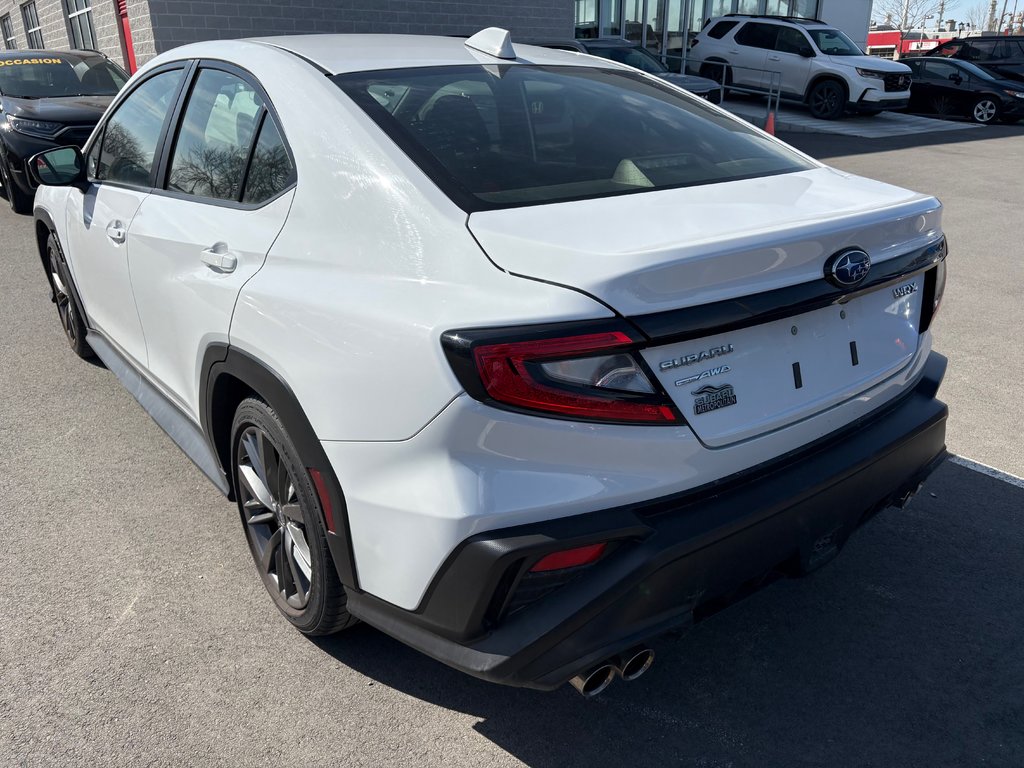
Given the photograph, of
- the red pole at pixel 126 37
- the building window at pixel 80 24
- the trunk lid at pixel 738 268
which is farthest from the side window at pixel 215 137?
the building window at pixel 80 24

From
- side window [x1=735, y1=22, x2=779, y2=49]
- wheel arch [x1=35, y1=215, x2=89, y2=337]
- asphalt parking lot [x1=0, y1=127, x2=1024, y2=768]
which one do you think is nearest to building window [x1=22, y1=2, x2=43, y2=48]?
side window [x1=735, y1=22, x2=779, y2=49]

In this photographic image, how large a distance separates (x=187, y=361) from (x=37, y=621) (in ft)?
3.15

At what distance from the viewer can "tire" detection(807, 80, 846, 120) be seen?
17859 mm

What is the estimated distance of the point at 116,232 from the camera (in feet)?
11.0

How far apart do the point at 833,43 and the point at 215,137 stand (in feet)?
60.8

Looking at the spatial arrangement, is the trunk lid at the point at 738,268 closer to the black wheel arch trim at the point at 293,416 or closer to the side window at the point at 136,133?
the black wheel arch trim at the point at 293,416

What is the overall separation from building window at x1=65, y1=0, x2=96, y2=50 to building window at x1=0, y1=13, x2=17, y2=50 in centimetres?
861

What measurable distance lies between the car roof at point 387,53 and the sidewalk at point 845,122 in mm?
14742

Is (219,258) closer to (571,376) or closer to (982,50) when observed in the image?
(571,376)

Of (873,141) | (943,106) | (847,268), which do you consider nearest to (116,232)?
(847,268)

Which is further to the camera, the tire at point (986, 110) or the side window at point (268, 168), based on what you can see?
the tire at point (986, 110)

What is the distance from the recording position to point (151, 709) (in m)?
2.39

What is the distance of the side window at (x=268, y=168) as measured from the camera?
94.7 inches

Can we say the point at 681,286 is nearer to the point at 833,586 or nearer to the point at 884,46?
the point at 833,586
